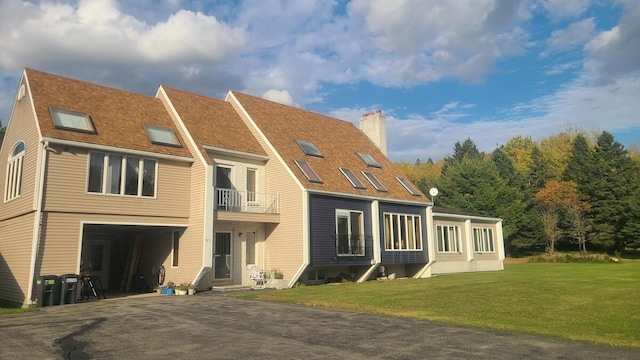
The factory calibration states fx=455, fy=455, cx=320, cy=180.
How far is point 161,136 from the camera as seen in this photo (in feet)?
61.5

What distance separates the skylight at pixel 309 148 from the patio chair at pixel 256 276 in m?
6.18

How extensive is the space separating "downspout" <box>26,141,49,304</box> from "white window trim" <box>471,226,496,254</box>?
24.6 meters

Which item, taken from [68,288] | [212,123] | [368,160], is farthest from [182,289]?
[368,160]

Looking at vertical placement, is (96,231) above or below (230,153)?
below

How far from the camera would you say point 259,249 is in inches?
808

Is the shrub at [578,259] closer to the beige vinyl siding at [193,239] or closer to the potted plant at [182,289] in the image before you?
the beige vinyl siding at [193,239]

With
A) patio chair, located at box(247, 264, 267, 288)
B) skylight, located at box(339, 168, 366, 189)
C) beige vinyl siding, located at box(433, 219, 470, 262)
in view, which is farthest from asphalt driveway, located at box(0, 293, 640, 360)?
beige vinyl siding, located at box(433, 219, 470, 262)

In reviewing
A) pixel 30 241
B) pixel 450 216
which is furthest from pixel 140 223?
pixel 450 216

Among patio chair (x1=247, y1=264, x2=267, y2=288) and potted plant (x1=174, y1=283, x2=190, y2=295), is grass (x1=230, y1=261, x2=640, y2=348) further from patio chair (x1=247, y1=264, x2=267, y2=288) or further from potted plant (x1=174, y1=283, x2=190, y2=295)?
patio chair (x1=247, y1=264, x2=267, y2=288)

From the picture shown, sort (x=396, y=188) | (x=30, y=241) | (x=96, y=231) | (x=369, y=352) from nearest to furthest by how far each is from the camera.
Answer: (x=369, y=352), (x=30, y=241), (x=96, y=231), (x=396, y=188)

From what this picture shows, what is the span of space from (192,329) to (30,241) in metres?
8.95

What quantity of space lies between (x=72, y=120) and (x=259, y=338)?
41.4 ft

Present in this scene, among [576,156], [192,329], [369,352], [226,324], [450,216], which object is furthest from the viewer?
[576,156]

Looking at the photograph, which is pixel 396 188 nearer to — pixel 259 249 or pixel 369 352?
pixel 259 249
